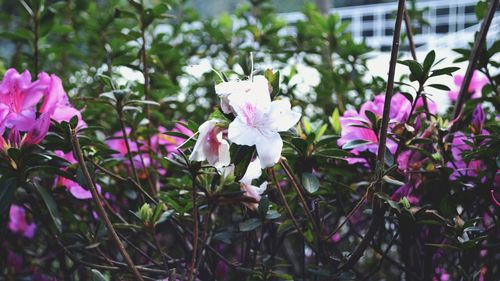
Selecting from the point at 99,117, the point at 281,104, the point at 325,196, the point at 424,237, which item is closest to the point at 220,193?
the point at 281,104

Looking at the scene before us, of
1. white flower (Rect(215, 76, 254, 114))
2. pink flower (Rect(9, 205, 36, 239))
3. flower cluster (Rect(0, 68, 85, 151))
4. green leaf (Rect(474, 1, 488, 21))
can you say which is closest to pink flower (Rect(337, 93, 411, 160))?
white flower (Rect(215, 76, 254, 114))

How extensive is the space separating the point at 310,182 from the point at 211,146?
0.90 feet

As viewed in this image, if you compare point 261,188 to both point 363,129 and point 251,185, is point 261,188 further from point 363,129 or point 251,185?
point 363,129

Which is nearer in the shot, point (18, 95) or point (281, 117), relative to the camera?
point (281, 117)

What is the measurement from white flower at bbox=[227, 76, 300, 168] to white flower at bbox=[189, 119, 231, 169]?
0.04m

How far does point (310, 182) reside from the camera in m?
1.04

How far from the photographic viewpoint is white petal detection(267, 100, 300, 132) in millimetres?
841

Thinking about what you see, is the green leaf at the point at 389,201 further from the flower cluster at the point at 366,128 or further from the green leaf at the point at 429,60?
the green leaf at the point at 429,60

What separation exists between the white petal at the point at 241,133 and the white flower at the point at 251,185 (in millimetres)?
107

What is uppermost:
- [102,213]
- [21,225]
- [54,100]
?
[54,100]

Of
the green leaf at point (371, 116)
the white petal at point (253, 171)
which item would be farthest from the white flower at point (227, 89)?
the green leaf at point (371, 116)

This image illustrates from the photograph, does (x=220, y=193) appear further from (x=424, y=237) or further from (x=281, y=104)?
(x=424, y=237)

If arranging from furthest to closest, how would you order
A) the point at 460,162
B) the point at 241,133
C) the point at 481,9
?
the point at 481,9 < the point at 460,162 < the point at 241,133

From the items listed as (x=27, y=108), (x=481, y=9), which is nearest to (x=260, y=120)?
(x=27, y=108)
